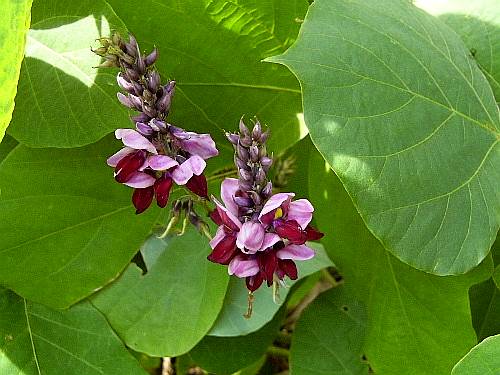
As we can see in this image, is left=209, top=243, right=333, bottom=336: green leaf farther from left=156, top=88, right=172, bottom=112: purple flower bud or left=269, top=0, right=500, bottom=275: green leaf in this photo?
left=156, top=88, right=172, bottom=112: purple flower bud

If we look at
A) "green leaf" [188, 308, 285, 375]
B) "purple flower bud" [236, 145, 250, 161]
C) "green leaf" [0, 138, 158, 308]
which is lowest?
"green leaf" [188, 308, 285, 375]

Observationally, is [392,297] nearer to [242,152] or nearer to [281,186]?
[281,186]

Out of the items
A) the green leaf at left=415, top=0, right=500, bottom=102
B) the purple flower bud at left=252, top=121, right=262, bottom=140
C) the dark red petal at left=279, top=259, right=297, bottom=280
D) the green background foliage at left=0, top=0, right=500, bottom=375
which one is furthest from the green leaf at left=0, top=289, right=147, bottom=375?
the green leaf at left=415, top=0, right=500, bottom=102

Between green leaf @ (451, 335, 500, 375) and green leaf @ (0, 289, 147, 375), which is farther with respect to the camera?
green leaf @ (0, 289, 147, 375)

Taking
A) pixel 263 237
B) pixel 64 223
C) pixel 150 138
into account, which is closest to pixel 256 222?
pixel 263 237

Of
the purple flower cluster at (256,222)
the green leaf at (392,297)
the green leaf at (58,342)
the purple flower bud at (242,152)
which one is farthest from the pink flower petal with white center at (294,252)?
the green leaf at (58,342)

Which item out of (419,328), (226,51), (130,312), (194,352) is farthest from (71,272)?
(419,328)

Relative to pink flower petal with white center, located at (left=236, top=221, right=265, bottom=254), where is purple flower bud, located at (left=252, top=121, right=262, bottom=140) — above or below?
above

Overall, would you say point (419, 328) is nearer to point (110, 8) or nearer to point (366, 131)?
point (366, 131)
